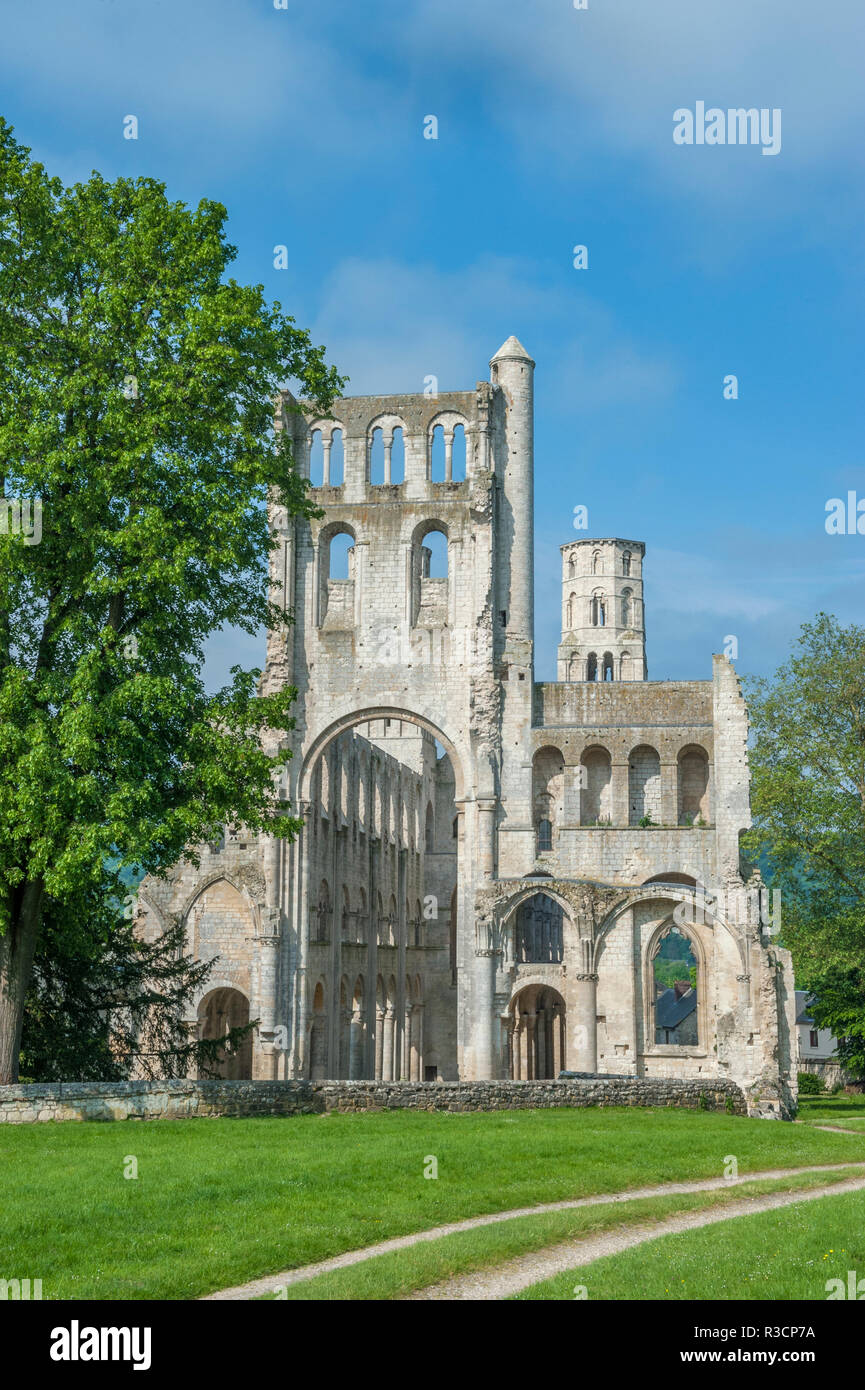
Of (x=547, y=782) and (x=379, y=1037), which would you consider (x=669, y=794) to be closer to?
(x=547, y=782)

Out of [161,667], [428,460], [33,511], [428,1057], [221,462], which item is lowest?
[428,1057]

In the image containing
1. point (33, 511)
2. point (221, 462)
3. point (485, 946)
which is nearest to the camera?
point (33, 511)

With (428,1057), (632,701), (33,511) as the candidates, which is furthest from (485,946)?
(33,511)

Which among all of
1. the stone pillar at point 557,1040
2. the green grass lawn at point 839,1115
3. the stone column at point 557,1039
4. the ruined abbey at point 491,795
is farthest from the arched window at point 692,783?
the stone column at point 557,1039

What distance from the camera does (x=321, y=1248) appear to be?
12945 millimetres

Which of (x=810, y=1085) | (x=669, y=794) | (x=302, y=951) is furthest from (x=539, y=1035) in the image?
(x=669, y=794)

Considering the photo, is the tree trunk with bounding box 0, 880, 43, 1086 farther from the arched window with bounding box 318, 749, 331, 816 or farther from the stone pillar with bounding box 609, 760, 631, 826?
the arched window with bounding box 318, 749, 331, 816

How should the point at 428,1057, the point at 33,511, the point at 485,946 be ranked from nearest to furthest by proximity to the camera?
the point at 33,511
the point at 485,946
the point at 428,1057

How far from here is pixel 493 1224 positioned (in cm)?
1453

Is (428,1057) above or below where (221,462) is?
below

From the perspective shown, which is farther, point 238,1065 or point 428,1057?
point 428,1057

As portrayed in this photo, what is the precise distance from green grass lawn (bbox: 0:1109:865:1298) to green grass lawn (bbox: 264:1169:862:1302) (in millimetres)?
786
